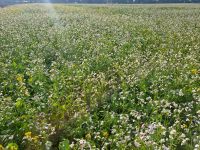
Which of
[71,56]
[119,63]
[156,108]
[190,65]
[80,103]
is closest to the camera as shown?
[156,108]

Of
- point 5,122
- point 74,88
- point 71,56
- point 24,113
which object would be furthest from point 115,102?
point 71,56

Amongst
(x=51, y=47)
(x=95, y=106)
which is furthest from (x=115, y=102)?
(x=51, y=47)

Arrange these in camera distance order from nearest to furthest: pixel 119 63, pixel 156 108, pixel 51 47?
pixel 156 108
pixel 119 63
pixel 51 47

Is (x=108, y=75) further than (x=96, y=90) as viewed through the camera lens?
Yes

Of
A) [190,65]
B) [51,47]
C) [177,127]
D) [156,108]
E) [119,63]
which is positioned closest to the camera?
[177,127]

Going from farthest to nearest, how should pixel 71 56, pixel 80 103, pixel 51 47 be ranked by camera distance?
pixel 51 47 → pixel 71 56 → pixel 80 103

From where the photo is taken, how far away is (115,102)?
761cm

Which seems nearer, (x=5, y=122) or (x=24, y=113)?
(x=5, y=122)

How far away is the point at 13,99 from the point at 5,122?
158 centimetres

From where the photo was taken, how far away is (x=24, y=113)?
265 inches

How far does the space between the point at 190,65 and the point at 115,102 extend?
311 cm

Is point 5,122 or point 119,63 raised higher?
point 5,122

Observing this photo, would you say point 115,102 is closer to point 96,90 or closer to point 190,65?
point 96,90

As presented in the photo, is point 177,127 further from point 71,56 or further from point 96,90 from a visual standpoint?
point 71,56
